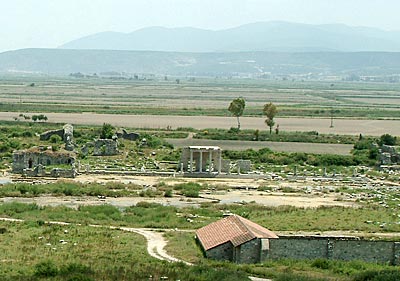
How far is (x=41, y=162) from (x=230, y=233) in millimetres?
31788

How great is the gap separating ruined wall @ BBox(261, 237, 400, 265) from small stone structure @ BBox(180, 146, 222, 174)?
3100 cm

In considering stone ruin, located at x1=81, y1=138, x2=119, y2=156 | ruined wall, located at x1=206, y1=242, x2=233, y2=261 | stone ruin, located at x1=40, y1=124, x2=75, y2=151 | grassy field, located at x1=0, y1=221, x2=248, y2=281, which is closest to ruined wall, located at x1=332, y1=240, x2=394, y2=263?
ruined wall, located at x1=206, y1=242, x2=233, y2=261

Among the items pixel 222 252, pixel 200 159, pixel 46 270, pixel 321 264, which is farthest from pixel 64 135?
pixel 46 270

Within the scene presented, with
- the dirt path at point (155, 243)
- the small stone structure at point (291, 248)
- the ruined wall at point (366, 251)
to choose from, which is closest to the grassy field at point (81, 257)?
the dirt path at point (155, 243)

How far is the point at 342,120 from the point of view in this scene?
127 m

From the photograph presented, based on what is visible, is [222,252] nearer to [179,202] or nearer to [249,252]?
[249,252]

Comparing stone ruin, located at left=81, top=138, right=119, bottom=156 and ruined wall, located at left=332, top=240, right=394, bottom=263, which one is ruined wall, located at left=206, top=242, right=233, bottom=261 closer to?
ruined wall, located at left=332, top=240, right=394, bottom=263

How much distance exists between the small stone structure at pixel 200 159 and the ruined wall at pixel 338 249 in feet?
102

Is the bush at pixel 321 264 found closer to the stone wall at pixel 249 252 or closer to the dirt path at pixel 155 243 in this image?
the stone wall at pixel 249 252

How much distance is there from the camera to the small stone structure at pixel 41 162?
6047 centimetres

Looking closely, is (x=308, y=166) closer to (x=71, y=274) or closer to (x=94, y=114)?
(x=71, y=274)

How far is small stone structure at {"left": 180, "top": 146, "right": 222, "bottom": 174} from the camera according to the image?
212 ft

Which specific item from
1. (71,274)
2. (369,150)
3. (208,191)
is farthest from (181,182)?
(71,274)

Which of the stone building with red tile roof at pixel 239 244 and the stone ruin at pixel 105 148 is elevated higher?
the stone building with red tile roof at pixel 239 244
